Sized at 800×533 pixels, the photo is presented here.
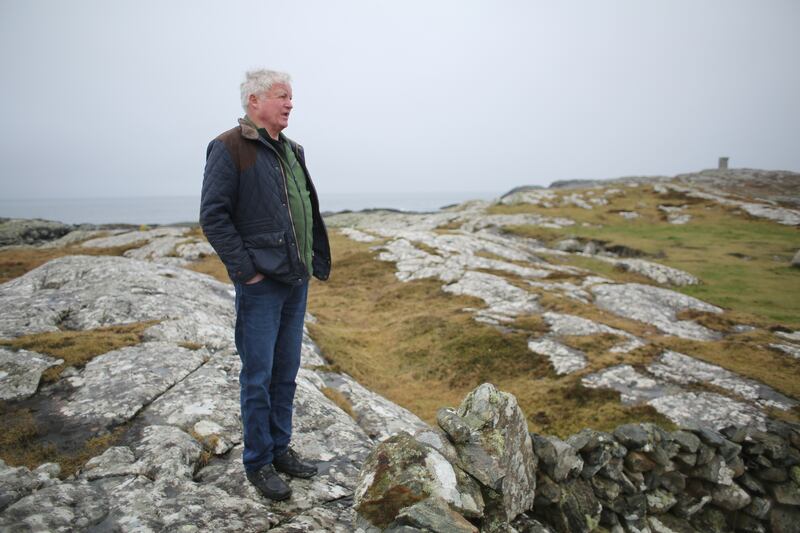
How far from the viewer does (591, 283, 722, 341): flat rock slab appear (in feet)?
73.0

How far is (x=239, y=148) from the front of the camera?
5473 mm

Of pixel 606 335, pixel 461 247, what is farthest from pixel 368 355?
pixel 461 247

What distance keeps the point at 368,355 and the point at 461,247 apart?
24.3 m

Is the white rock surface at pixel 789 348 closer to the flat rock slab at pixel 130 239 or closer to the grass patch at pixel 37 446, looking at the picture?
the grass patch at pixel 37 446

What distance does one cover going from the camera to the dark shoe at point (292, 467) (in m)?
6.57

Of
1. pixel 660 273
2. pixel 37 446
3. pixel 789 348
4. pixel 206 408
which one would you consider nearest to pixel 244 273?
pixel 206 408

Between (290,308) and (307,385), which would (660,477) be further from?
(290,308)

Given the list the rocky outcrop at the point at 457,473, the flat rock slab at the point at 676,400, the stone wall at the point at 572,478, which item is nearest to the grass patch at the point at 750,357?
the flat rock slab at the point at 676,400

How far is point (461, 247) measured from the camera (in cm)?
4209

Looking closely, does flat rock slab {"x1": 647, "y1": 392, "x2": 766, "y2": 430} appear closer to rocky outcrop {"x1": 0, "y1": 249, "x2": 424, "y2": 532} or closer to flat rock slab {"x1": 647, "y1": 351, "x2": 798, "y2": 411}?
flat rock slab {"x1": 647, "y1": 351, "x2": 798, "y2": 411}

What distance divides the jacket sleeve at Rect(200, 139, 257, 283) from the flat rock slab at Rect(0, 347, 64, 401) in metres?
6.54

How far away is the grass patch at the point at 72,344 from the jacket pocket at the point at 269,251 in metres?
6.92

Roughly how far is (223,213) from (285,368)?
258 cm

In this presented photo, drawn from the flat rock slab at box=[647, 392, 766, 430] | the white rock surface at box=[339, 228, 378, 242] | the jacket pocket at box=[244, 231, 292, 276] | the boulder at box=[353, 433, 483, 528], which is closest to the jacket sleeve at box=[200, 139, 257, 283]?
the jacket pocket at box=[244, 231, 292, 276]
